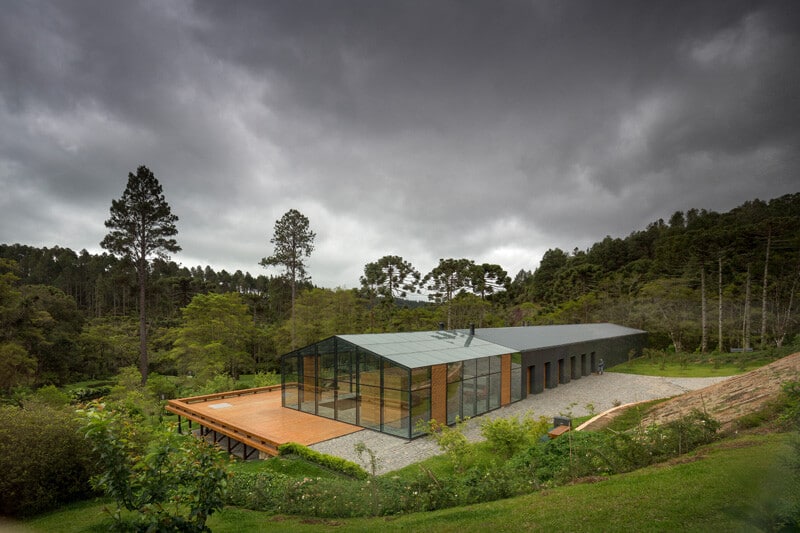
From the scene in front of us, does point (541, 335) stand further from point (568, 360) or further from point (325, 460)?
point (325, 460)

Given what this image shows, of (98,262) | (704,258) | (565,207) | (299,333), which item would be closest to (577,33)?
(565,207)

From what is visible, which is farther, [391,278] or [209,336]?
[391,278]

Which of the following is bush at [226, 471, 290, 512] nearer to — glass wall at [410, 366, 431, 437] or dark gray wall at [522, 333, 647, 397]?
glass wall at [410, 366, 431, 437]

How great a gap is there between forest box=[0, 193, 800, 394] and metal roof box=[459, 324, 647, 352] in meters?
7.12

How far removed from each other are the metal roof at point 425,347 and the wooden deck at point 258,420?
307cm

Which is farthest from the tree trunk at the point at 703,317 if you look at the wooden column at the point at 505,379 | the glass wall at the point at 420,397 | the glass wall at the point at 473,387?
the glass wall at the point at 420,397

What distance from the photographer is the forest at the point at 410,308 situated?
2278cm

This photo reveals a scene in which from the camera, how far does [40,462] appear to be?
7062 millimetres

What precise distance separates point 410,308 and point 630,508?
3244 cm

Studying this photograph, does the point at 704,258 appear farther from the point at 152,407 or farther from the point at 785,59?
Answer: the point at 152,407

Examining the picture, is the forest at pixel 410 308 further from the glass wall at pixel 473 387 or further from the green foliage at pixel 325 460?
the green foliage at pixel 325 460

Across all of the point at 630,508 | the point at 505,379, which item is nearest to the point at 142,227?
the point at 505,379

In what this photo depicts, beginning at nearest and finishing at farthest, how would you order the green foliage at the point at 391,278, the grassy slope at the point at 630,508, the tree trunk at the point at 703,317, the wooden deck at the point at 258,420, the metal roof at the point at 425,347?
1. the grassy slope at the point at 630,508
2. the wooden deck at the point at 258,420
3. the metal roof at the point at 425,347
4. the tree trunk at the point at 703,317
5. the green foliage at the point at 391,278

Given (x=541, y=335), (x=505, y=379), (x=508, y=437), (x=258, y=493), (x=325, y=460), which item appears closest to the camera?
(x=258, y=493)
